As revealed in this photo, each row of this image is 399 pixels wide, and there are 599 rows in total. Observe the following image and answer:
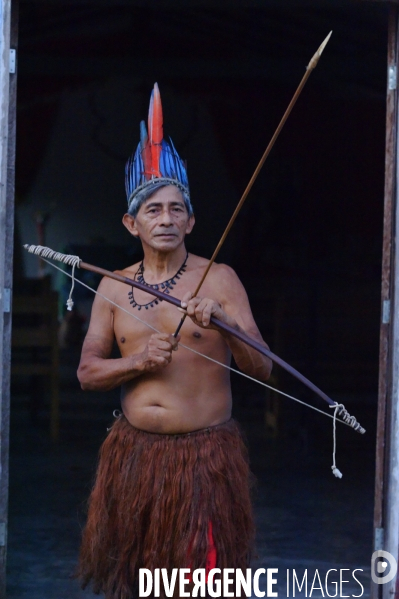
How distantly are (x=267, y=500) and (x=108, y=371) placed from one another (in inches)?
101

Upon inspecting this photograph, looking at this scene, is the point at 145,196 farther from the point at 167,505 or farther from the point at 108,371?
the point at 167,505

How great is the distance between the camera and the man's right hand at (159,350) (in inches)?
116

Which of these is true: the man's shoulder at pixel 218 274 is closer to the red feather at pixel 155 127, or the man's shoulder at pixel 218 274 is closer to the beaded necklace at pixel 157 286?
the beaded necklace at pixel 157 286

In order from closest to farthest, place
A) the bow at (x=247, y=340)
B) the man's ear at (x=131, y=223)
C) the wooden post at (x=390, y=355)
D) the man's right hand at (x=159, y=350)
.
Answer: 1. the bow at (x=247, y=340)
2. the man's right hand at (x=159, y=350)
3. the man's ear at (x=131, y=223)
4. the wooden post at (x=390, y=355)

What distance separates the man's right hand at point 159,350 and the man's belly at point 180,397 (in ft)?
0.51

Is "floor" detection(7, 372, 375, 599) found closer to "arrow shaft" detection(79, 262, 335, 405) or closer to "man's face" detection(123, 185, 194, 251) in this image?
"arrow shaft" detection(79, 262, 335, 405)

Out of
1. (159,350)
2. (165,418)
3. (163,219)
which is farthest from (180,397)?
(163,219)

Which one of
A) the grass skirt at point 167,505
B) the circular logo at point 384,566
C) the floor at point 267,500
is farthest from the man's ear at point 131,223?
the circular logo at point 384,566

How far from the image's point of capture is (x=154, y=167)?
3227mm

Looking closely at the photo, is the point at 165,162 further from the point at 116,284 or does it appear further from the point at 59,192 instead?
the point at 59,192

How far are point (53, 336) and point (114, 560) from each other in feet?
13.1

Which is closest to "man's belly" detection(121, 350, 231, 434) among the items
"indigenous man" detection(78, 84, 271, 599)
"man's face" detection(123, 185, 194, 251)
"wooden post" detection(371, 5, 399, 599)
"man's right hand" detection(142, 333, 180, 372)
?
"indigenous man" detection(78, 84, 271, 599)

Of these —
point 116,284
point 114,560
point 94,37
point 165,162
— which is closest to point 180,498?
point 114,560

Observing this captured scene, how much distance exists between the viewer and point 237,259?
941cm
